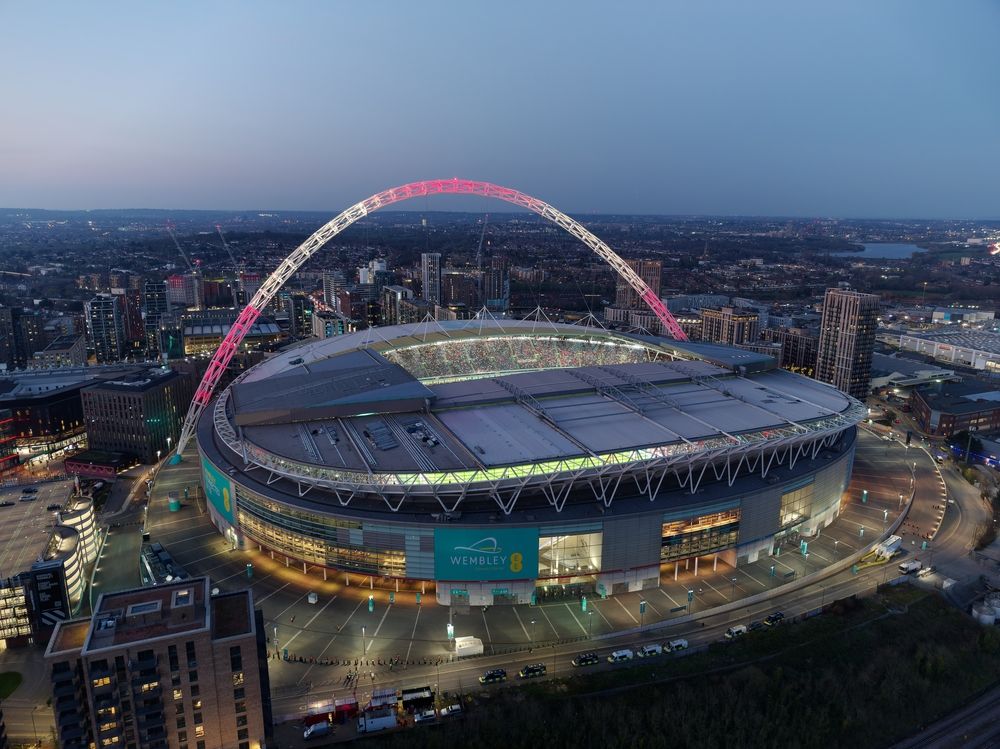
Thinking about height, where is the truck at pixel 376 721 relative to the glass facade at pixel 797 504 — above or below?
below

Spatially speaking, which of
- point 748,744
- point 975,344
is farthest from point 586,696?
point 975,344

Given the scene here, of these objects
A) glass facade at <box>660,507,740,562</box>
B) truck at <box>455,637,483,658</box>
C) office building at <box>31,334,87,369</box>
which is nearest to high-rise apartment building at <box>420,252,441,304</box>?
office building at <box>31,334,87,369</box>

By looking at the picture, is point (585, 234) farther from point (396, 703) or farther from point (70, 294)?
point (70, 294)

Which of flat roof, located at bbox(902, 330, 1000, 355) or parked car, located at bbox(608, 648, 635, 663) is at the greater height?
flat roof, located at bbox(902, 330, 1000, 355)

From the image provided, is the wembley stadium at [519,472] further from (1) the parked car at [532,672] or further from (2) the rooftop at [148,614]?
(2) the rooftop at [148,614]

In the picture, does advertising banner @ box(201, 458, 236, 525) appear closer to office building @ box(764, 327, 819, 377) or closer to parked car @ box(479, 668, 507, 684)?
parked car @ box(479, 668, 507, 684)

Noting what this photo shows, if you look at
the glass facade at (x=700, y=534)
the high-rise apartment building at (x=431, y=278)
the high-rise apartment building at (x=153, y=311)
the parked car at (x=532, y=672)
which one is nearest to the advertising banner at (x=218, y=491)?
the parked car at (x=532, y=672)
